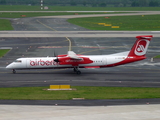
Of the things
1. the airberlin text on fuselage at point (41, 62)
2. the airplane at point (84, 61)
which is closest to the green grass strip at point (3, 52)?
the airplane at point (84, 61)

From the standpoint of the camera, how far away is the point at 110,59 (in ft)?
144

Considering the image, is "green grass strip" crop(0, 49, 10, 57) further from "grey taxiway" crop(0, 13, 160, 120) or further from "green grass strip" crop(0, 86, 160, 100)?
"green grass strip" crop(0, 86, 160, 100)

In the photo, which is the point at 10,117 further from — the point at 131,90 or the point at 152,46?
the point at 152,46

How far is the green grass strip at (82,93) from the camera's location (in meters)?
30.9

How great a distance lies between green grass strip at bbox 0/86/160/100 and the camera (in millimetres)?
30891

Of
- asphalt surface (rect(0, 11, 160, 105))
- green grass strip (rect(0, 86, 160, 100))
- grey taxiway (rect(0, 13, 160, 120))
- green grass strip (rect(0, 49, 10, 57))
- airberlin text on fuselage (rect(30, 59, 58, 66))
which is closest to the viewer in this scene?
grey taxiway (rect(0, 13, 160, 120))

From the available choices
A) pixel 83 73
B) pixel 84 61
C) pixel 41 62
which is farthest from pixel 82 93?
pixel 41 62

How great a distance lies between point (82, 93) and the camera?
32812mm

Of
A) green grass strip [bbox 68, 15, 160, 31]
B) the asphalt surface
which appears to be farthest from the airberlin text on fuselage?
green grass strip [bbox 68, 15, 160, 31]

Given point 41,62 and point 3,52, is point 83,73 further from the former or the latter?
point 3,52

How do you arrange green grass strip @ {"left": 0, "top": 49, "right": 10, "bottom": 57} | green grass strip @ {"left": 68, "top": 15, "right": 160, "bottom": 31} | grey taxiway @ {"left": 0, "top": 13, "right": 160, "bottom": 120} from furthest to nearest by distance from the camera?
green grass strip @ {"left": 68, "top": 15, "right": 160, "bottom": 31}, green grass strip @ {"left": 0, "top": 49, "right": 10, "bottom": 57}, grey taxiway @ {"left": 0, "top": 13, "right": 160, "bottom": 120}

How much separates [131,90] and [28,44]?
129 feet

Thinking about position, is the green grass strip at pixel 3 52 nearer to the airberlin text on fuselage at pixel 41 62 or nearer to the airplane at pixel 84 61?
the airplane at pixel 84 61

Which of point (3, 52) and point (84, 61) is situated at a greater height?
point (84, 61)
